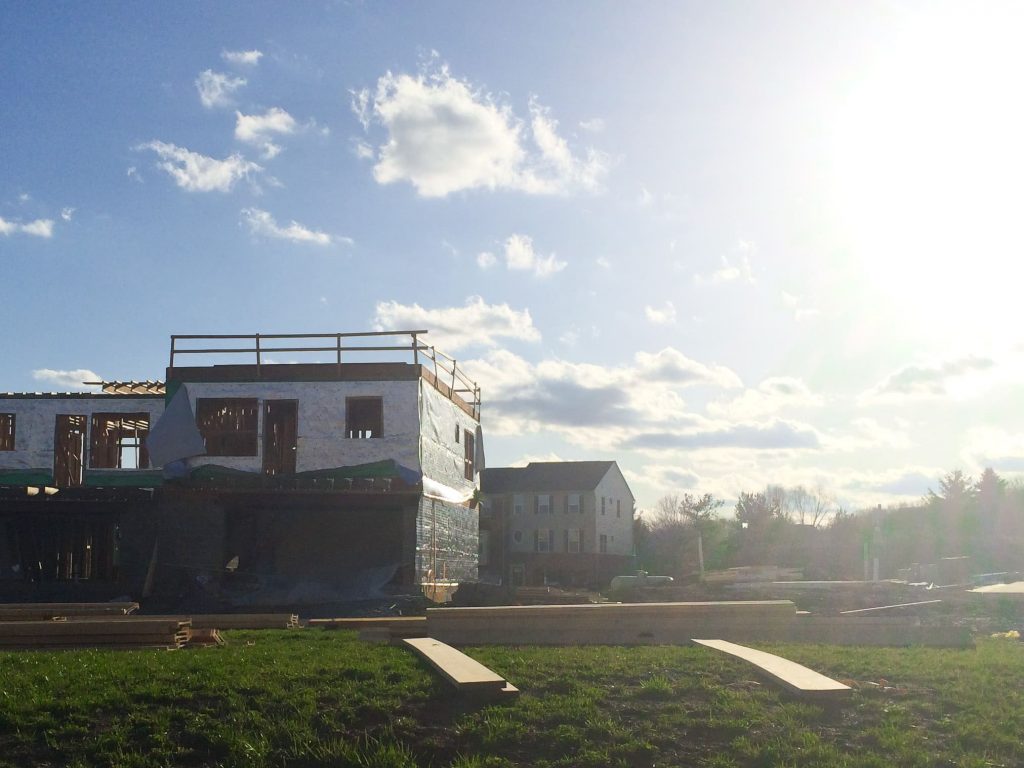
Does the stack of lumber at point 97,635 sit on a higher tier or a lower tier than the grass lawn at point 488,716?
higher

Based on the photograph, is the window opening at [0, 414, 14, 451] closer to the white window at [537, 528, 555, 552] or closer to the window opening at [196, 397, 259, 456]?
the window opening at [196, 397, 259, 456]

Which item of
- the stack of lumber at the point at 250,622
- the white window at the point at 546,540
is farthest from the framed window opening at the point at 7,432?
the white window at the point at 546,540

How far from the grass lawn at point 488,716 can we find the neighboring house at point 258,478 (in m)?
15.9

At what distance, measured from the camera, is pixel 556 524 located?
67562mm

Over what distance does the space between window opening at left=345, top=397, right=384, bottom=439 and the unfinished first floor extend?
190 centimetres

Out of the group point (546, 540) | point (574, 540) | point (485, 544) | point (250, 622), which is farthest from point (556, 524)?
point (250, 622)

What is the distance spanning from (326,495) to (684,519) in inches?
2267

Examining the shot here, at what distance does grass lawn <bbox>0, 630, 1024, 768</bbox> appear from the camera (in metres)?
8.38

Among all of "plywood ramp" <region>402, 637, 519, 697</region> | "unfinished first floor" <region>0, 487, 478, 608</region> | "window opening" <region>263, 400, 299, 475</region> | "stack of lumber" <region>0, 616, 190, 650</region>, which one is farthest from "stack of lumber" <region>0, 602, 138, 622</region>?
"plywood ramp" <region>402, 637, 519, 697</region>

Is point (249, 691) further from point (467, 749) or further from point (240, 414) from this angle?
point (240, 414)

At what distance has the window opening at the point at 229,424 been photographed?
28.0 metres

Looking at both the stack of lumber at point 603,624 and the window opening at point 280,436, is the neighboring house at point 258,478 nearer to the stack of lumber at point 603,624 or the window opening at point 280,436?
the window opening at point 280,436

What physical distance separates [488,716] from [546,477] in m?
60.9

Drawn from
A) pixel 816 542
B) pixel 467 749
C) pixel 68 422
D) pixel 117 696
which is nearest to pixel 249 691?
pixel 117 696
